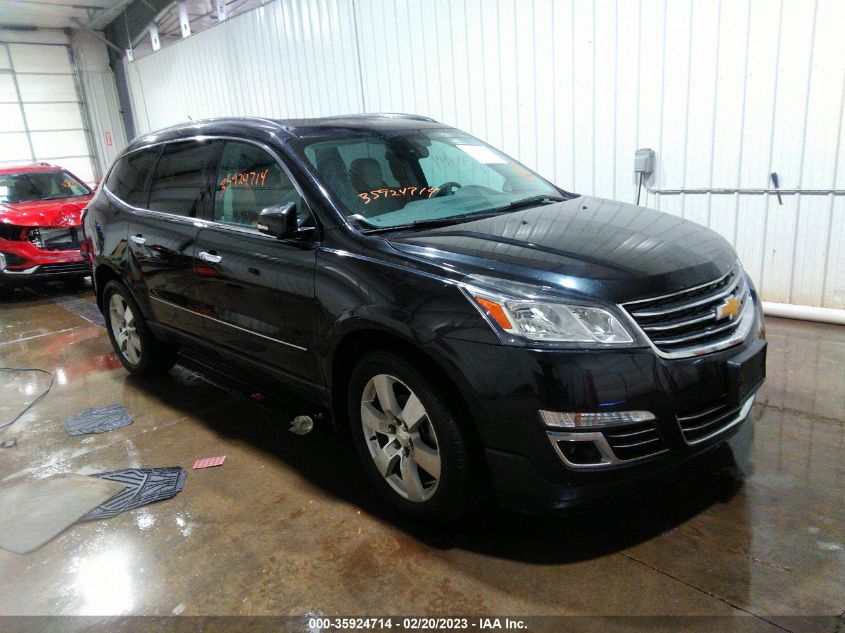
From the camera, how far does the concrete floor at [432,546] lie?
85.1 inches

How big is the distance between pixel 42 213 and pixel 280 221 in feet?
21.2

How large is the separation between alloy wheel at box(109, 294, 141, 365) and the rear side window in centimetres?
74

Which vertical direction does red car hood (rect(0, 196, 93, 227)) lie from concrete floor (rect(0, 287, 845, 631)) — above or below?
above

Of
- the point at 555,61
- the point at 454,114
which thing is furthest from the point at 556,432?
the point at 454,114

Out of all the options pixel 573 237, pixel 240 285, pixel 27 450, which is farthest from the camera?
pixel 27 450

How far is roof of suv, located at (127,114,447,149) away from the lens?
3.22 m

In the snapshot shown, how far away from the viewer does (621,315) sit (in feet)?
6.94

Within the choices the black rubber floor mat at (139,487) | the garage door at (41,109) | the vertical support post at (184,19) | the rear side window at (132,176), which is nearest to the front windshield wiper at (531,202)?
the black rubber floor mat at (139,487)

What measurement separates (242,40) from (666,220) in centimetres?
819

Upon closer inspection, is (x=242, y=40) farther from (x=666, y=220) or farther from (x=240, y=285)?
(x=666, y=220)

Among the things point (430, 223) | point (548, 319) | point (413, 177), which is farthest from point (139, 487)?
point (548, 319)

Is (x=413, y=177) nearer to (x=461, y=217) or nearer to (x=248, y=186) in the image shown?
(x=461, y=217)

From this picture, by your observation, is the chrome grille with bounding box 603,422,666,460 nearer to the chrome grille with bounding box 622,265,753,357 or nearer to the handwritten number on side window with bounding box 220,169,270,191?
the chrome grille with bounding box 622,265,753,357

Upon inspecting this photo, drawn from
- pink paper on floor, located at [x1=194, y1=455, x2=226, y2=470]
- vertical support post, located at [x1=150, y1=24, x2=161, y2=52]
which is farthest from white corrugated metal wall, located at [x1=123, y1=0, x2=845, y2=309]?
vertical support post, located at [x1=150, y1=24, x2=161, y2=52]
